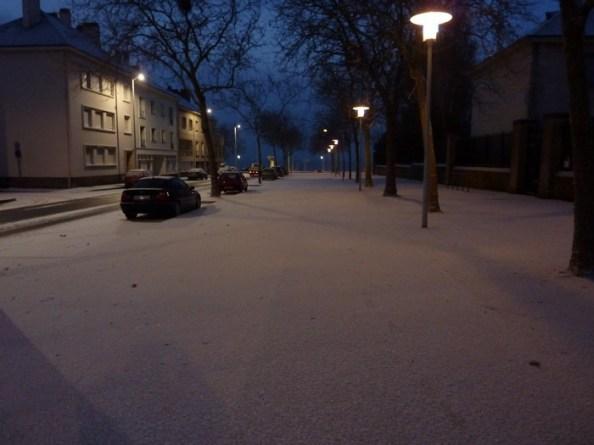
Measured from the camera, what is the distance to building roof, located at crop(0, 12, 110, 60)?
119 feet

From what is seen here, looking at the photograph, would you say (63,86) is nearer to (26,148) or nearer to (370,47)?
(26,148)

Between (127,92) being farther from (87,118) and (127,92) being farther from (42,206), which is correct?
(42,206)

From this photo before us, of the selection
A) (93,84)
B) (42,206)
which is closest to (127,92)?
(93,84)

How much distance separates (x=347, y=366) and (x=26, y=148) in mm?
38103

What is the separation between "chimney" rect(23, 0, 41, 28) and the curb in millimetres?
22946

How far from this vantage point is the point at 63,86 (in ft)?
121

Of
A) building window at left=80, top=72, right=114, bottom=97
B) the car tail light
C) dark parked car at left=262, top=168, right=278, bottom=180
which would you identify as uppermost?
building window at left=80, top=72, right=114, bottom=97

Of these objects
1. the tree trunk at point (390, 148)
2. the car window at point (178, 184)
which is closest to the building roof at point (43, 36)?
the tree trunk at point (390, 148)

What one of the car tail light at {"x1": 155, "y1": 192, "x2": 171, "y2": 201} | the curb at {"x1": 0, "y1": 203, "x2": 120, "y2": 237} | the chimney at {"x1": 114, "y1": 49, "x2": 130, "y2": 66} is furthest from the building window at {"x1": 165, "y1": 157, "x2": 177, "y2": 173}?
the car tail light at {"x1": 155, "y1": 192, "x2": 171, "y2": 201}

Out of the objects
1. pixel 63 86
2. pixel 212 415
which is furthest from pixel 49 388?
pixel 63 86

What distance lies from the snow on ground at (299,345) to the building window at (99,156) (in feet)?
103

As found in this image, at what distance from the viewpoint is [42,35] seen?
37.1 m

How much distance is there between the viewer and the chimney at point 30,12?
38000 mm

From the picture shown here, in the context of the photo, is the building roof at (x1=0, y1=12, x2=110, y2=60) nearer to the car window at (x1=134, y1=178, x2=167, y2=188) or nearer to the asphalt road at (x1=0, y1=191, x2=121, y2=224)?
the asphalt road at (x1=0, y1=191, x2=121, y2=224)
